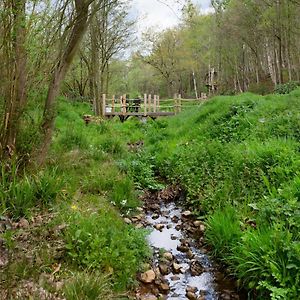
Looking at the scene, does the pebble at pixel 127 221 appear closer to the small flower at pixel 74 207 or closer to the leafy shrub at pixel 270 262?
the small flower at pixel 74 207

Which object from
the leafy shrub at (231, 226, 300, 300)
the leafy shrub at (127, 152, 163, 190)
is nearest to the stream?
the leafy shrub at (231, 226, 300, 300)

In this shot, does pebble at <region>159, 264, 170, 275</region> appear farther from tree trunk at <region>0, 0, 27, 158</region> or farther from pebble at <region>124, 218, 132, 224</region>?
tree trunk at <region>0, 0, 27, 158</region>

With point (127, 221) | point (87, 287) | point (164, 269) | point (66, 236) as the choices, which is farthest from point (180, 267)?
point (87, 287)

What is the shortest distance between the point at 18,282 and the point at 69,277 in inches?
18.2

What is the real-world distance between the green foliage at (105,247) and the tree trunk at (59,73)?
193cm

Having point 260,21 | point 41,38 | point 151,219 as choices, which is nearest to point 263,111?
point 151,219

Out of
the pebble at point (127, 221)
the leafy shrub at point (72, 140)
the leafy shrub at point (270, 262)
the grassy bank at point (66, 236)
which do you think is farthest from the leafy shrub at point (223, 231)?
the leafy shrub at point (72, 140)

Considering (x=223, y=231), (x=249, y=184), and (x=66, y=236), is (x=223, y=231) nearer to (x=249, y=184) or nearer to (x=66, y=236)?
(x=249, y=184)

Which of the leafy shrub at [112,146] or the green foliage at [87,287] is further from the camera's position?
the leafy shrub at [112,146]

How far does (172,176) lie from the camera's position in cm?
765

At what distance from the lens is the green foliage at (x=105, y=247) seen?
3535 mm

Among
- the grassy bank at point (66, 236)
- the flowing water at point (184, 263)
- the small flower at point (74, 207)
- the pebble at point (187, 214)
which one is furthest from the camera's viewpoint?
the pebble at point (187, 214)

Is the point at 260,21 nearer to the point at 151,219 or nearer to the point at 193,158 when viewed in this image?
the point at 193,158

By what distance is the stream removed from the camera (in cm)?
374
